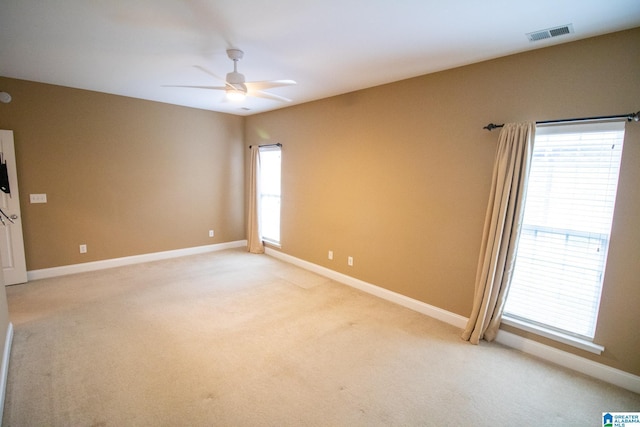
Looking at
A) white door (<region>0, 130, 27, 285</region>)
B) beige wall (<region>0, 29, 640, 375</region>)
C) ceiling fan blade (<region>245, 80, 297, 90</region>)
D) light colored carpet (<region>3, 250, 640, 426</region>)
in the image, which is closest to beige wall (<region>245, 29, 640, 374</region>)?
beige wall (<region>0, 29, 640, 375</region>)

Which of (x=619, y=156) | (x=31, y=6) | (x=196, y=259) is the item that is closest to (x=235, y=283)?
(x=196, y=259)

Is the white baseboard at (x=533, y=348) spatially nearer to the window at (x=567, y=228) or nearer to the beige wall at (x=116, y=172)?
the window at (x=567, y=228)

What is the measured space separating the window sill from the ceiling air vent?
247 centimetres

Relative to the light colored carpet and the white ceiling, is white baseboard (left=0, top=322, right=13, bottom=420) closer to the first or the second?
the light colored carpet

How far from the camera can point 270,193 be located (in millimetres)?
5672

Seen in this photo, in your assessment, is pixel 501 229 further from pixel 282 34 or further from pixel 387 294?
pixel 282 34

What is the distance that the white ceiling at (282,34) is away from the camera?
1986 millimetres

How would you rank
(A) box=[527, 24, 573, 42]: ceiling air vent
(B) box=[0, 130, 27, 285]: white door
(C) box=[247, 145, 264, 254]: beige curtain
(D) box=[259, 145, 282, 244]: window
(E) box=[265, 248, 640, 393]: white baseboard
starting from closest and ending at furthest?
(A) box=[527, 24, 573, 42]: ceiling air vent
(E) box=[265, 248, 640, 393]: white baseboard
(B) box=[0, 130, 27, 285]: white door
(D) box=[259, 145, 282, 244]: window
(C) box=[247, 145, 264, 254]: beige curtain

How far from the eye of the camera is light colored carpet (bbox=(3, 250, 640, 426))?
195 cm

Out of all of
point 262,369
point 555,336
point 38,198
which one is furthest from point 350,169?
point 38,198

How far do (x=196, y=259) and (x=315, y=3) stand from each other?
4.55 m

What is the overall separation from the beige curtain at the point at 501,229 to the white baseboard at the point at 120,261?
183 inches

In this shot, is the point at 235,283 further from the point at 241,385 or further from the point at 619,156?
the point at 619,156

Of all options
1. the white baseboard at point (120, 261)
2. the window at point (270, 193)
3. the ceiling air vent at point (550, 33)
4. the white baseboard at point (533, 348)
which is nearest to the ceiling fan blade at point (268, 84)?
the ceiling air vent at point (550, 33)
